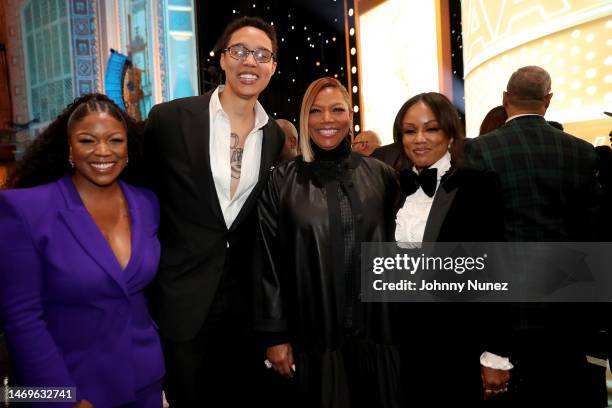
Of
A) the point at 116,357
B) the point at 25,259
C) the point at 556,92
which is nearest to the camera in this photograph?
the point at 25,259

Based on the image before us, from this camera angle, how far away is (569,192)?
2508mm

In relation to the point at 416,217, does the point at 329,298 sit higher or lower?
lower

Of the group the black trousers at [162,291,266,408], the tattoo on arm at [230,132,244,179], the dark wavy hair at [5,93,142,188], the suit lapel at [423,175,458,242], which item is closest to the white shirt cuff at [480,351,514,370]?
the suit lapel at [423,175,458,242]

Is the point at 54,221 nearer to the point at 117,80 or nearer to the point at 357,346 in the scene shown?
the point at 357,346

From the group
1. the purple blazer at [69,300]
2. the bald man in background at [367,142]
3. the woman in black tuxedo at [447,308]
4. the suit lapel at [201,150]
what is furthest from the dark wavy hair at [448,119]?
the bald man in background at [367,142]

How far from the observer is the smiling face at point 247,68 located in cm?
245

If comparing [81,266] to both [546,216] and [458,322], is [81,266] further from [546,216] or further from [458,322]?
[546,216]

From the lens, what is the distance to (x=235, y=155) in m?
2.40

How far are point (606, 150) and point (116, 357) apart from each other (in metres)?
2.66

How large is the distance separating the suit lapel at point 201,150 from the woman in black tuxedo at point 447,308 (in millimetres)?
869

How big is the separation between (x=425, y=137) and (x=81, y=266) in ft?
4.91

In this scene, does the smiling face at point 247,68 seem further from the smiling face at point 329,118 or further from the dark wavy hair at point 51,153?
the dark wavy hair at point 51,153

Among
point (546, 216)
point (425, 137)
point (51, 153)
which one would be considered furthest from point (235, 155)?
point (546, 216)

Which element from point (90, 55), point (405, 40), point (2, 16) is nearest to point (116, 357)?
point (405, 40)
